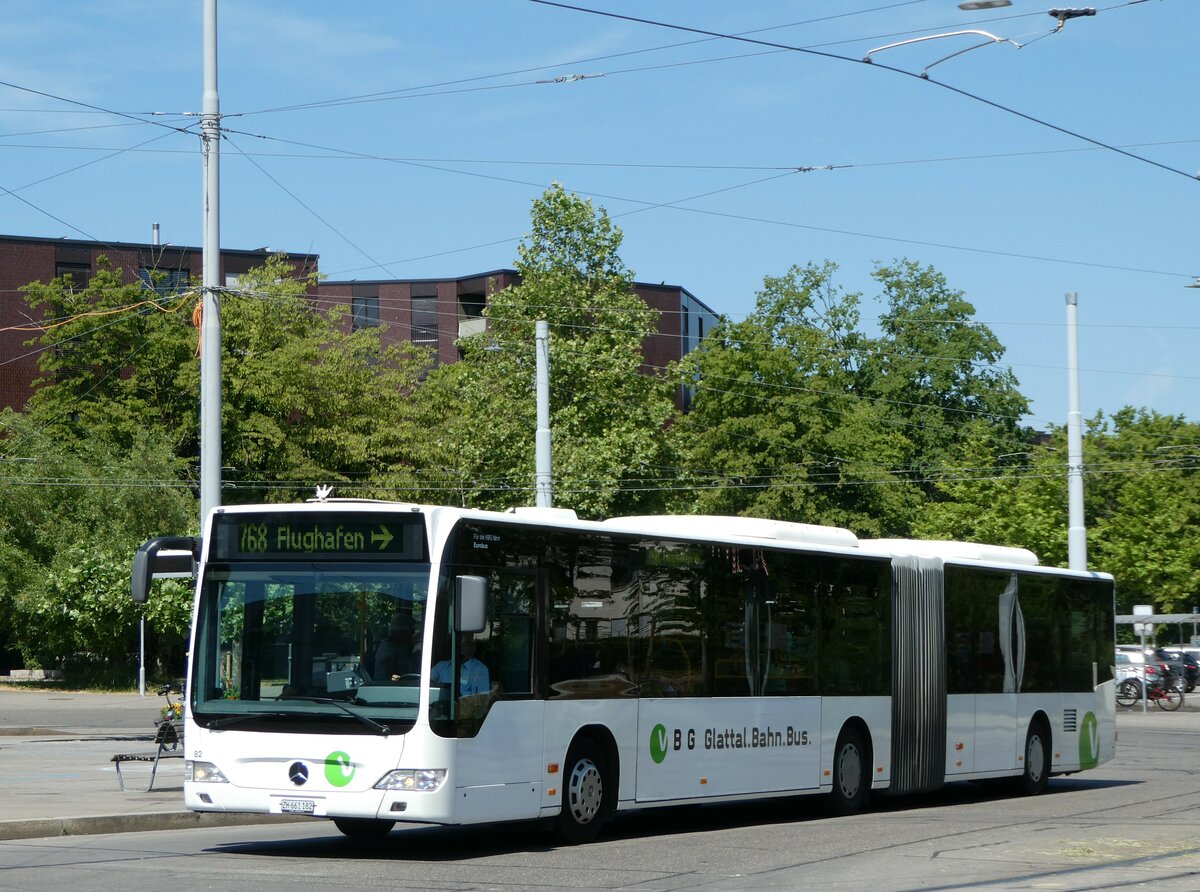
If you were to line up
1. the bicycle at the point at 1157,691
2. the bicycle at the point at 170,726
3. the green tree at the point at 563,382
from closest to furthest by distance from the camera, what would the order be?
the bicycle at the point at 170,726 → the bicycle at the point at 1157,691 → the green tree at the point at 563,382

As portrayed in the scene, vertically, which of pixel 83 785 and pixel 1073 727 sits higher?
pixel 1073 727

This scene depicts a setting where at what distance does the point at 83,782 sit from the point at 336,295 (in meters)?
67.1

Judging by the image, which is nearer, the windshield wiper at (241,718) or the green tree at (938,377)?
the windshield wiper at (241,718)

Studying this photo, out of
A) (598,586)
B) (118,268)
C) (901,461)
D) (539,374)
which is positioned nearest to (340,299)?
(118,268)

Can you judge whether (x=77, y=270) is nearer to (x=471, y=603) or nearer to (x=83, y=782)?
(x=83, y=782)

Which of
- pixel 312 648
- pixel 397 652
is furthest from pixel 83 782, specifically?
pixel 397 652

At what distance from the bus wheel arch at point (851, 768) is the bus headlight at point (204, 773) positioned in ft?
23.2

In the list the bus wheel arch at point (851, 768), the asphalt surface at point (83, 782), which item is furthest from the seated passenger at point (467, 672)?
the bus wheel arch at point (851, 768)

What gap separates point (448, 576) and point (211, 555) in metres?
A: 2.07

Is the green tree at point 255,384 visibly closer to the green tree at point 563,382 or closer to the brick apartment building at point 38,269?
the green tree at point 563,382

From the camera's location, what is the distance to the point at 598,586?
14148 mm

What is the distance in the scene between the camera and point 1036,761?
69.3ft

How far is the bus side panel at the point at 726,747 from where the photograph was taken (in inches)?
577

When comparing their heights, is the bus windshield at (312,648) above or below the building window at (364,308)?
below
